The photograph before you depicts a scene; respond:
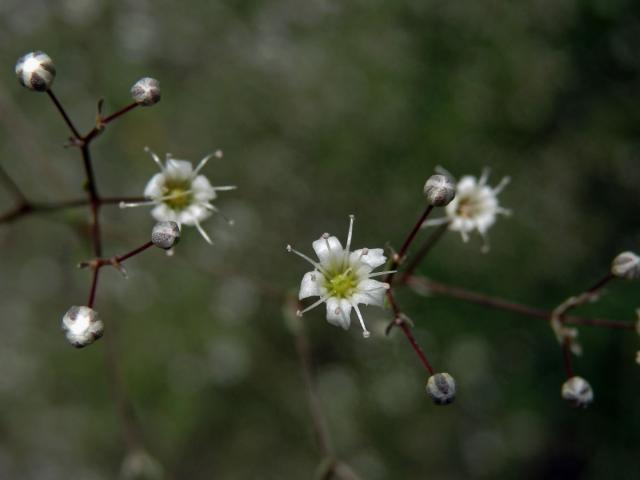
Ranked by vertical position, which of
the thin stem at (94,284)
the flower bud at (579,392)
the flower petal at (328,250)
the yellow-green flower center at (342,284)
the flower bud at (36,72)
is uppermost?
the flower bud at (36,72)

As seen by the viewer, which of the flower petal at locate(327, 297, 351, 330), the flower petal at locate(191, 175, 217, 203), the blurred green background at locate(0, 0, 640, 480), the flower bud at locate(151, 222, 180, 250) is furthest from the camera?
the blurred green background at locate(0, 0, 640, 480)

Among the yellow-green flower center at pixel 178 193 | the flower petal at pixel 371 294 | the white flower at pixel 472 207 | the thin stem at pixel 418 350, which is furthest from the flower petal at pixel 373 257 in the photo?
the yellow-green flower center at pixel 178 193

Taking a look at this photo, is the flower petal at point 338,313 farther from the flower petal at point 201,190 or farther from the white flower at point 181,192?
the flower petal at point 201,190

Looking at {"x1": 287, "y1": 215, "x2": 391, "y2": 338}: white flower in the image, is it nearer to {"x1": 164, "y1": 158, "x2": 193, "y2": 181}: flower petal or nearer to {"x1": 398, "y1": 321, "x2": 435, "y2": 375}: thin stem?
{"x1": 398, "y1": 321, "x2": 435, "y2": 375}: thin stem

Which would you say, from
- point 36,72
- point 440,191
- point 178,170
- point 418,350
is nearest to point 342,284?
point 418,350

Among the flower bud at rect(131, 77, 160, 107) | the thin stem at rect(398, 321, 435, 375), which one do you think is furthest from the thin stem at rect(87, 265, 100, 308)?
the thin stem at rect(398, 321, 435, 375)
